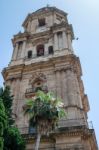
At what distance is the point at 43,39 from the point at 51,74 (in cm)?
969

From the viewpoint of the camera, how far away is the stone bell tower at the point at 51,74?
79.5 ft

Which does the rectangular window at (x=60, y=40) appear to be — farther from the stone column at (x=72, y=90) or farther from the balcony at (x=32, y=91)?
the balcony at (x=32, y=91)

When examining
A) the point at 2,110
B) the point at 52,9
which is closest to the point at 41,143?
the point at 2,110

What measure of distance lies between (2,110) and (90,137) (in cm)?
831

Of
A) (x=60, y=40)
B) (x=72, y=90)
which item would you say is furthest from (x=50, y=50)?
(x=72, y=90)

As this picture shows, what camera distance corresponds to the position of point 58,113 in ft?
71.0

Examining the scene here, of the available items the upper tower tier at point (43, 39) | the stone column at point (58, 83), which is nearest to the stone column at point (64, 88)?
the stone column at point (58, 83)

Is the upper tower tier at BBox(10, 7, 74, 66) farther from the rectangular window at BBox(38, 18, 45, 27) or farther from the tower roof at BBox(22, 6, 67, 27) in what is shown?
the tower roof at BBox(22, 6, 67, 27)

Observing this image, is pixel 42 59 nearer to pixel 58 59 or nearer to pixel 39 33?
pixel 58 59

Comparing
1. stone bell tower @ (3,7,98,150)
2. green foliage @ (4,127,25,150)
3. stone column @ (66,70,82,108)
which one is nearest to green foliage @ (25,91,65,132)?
green foliage @ (4,127,25,150)

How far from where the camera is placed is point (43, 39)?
1646 inches

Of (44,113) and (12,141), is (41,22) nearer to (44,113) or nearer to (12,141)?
(44,113)

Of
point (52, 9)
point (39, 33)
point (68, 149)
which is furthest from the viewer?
point (52, 9)

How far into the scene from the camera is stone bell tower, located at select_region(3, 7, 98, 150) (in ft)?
79.5
